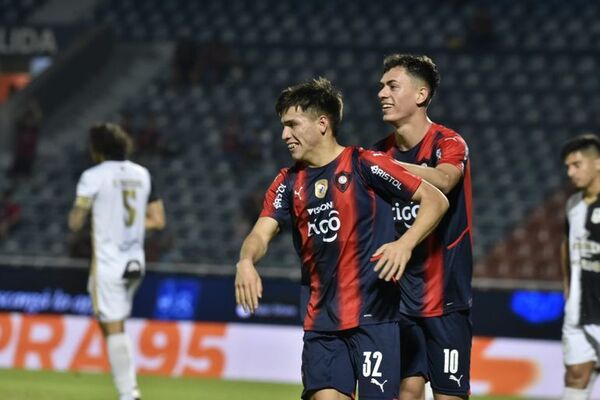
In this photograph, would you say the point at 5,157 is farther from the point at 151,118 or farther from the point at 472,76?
the point at 472,76

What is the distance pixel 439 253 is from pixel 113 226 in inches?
133

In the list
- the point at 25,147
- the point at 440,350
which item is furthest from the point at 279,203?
the point at 25,147

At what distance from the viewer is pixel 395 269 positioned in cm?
526

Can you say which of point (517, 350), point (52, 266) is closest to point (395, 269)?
point (517, 350)

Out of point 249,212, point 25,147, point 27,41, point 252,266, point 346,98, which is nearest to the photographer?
point 252,266

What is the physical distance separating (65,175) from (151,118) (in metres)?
1.70

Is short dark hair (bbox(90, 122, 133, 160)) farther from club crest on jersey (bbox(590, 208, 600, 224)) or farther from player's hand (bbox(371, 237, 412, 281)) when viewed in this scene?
player's hand (bbox(371, 237, 412, 281))

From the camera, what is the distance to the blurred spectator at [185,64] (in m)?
22.5

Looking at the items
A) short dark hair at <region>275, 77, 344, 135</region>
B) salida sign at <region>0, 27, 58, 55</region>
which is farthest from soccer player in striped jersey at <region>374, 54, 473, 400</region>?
salida sign at <region>0, 27, 58, 55</region>

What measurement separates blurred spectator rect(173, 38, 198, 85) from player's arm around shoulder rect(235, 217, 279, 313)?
17.0 m

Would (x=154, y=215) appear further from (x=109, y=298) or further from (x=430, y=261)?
(x=430, y=261)

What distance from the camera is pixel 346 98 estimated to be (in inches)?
843

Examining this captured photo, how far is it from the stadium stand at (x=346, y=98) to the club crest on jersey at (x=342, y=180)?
12062 millimetres

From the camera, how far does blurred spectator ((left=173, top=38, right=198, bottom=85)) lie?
2248 centimetres
